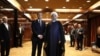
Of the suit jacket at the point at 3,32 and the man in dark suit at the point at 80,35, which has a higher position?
the suit jacket at the point at 3,32

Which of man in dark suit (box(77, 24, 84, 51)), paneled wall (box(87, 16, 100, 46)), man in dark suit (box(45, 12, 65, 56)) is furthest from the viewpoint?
paneled wall (box(87, 16, 100, 46))

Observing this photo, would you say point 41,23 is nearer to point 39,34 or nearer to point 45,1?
point 39,34

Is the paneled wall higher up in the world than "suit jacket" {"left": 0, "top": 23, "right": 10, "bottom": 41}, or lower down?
lower down

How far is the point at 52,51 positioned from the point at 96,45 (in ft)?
25.6

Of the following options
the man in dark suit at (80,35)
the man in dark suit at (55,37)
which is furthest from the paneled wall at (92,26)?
the man in dark suit at (55,37)

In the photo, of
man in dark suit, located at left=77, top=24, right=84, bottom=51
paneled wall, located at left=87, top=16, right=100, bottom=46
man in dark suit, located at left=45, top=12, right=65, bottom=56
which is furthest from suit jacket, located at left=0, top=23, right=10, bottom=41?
paneled wall, located at left=87, top=16, right=100, bottom=46

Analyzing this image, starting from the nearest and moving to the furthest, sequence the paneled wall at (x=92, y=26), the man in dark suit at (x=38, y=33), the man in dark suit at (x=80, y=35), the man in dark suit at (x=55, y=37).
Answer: the man in dark suit at (x=55, y=37)
the man in dark suit at (x=38, y=33)
the man in dark suit at (x=80, y=35)
the paneled wall at (x=92, y=26)

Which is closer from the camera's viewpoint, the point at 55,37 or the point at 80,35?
the point at 55,37

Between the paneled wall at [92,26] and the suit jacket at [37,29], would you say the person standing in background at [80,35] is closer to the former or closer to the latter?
the paneled wall at [92,26]

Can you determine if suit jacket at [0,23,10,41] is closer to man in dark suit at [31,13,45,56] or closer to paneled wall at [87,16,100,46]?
man in dark suit at [31,13,45,56]

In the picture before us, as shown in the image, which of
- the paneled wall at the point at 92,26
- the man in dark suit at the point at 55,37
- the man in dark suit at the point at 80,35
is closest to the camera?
the man in dark suit at the point at 55,37

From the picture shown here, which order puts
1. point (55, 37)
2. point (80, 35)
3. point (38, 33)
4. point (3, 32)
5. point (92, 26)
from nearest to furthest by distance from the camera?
1. point (55, 37)
2. point (38, 33)
3. point (3, 32)
4. point (80, 35)
5. point (92, 26)

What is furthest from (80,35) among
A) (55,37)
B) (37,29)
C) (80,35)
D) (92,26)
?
(55,37)

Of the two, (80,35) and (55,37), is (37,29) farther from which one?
(80,35)
